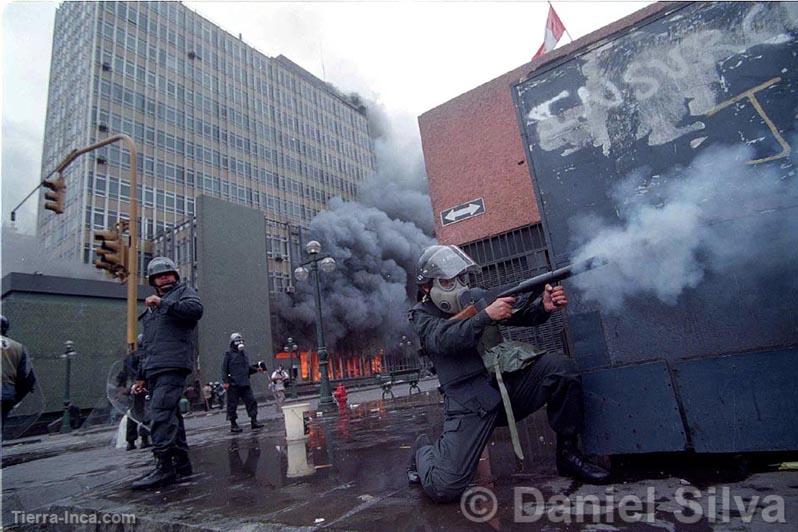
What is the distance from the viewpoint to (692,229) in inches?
86.9

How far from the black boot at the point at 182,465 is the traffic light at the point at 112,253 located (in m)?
4.59

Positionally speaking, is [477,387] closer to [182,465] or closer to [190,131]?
[182,465]

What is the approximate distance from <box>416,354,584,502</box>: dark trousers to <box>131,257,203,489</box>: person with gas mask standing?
2.35 metres

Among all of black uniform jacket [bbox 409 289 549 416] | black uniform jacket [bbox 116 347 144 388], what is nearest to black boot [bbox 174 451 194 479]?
black uniform jacket [bbox 409 289 549 416]

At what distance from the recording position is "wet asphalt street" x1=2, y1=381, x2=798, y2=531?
170 centimetres

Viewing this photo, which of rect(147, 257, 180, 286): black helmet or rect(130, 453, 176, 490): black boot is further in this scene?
rect(147, 257, 180, 286): black helmet

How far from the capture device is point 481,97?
9.42m

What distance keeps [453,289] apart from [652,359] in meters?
1.12

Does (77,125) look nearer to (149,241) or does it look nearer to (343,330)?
(149,241)

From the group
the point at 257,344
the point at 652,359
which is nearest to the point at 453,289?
the point at 652,359

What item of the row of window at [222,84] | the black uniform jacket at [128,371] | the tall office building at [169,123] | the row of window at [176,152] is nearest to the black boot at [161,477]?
the black uniform jacket at [128,371]

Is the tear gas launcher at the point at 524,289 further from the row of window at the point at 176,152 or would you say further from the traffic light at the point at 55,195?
the row of window at the point at 176,152

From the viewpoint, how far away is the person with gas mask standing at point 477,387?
2164 millimetres

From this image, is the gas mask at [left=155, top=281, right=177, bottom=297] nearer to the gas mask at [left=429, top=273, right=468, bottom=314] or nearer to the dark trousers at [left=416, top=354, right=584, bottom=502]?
Answer: the gas mask at [left=429, top=273, right=468, bottom=314]
